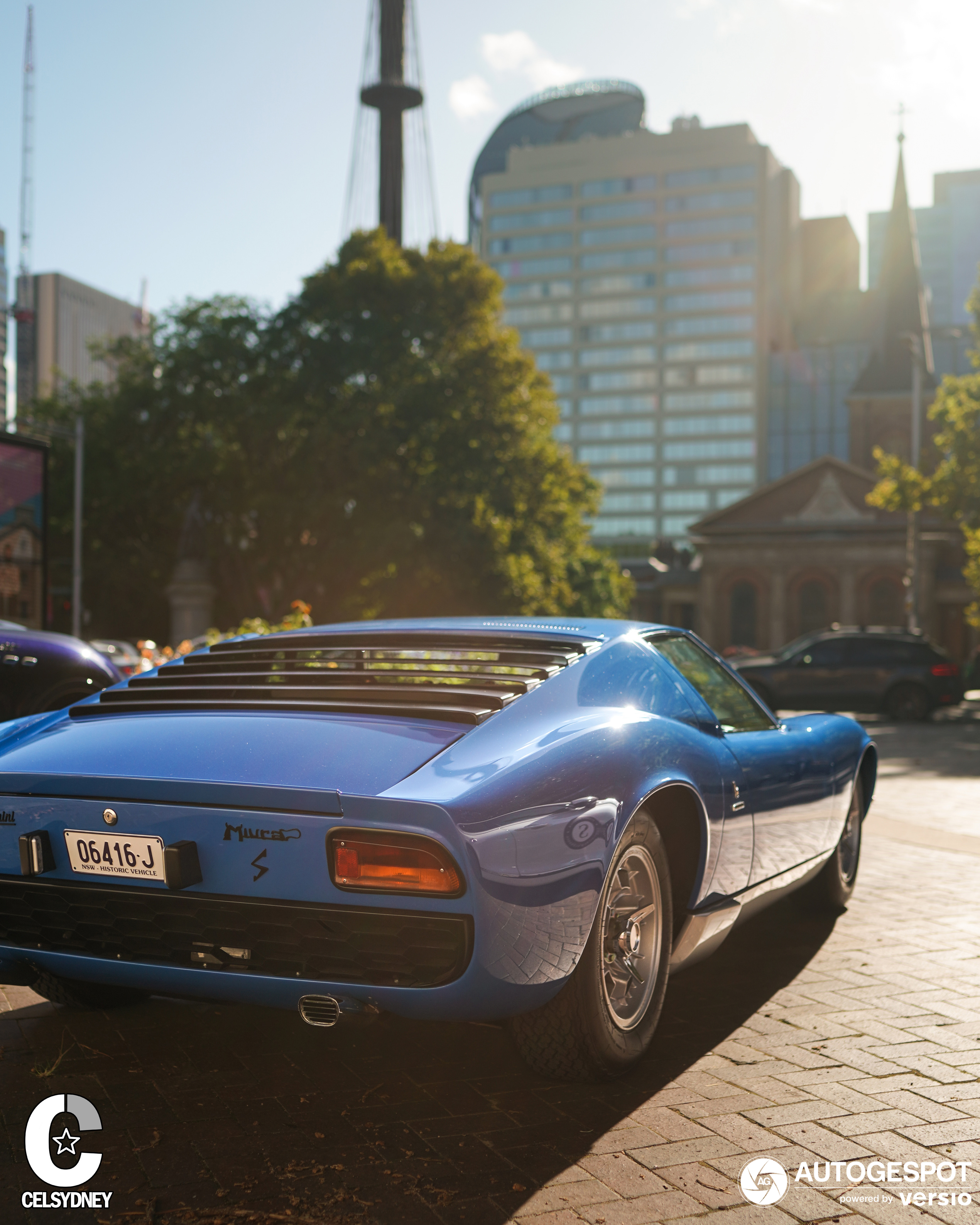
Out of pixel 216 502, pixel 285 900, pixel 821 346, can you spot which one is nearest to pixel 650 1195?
pixel 285 900

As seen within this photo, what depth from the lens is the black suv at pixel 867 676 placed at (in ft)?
73.9

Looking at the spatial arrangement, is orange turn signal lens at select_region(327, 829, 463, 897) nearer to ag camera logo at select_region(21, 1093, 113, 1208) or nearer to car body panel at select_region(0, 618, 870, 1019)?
car body panel at select_region(0, 618, 870, 1019)

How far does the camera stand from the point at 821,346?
139 m

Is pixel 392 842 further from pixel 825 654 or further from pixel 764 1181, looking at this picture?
pixel 825 654

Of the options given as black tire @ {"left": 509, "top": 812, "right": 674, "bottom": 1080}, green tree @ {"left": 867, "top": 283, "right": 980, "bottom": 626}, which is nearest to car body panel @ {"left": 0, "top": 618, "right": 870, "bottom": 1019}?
black tire @ {"left": 509, "top": 812, "right": 674, "bottom": 1080}

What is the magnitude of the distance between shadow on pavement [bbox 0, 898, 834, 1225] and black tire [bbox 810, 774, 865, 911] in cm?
123

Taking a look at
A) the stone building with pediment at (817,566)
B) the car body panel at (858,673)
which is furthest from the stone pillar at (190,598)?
the stone building with pediment at (817,566)

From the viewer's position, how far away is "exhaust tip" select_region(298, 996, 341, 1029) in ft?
9.02

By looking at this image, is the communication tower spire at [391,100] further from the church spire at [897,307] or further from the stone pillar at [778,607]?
the church spire at [897,307]

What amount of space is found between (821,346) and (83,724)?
475 feet

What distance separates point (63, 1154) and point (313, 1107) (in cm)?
64

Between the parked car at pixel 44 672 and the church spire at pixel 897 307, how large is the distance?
74098 mm

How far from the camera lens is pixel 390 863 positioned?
2.70m

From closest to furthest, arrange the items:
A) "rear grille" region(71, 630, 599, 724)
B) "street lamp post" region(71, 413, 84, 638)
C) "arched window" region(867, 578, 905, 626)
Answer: "rear grille" region(71, 630, 599, 724), "street lamp post" region(71, 413, 84, 638), "arched window" region(867, 578, 905, 626)
